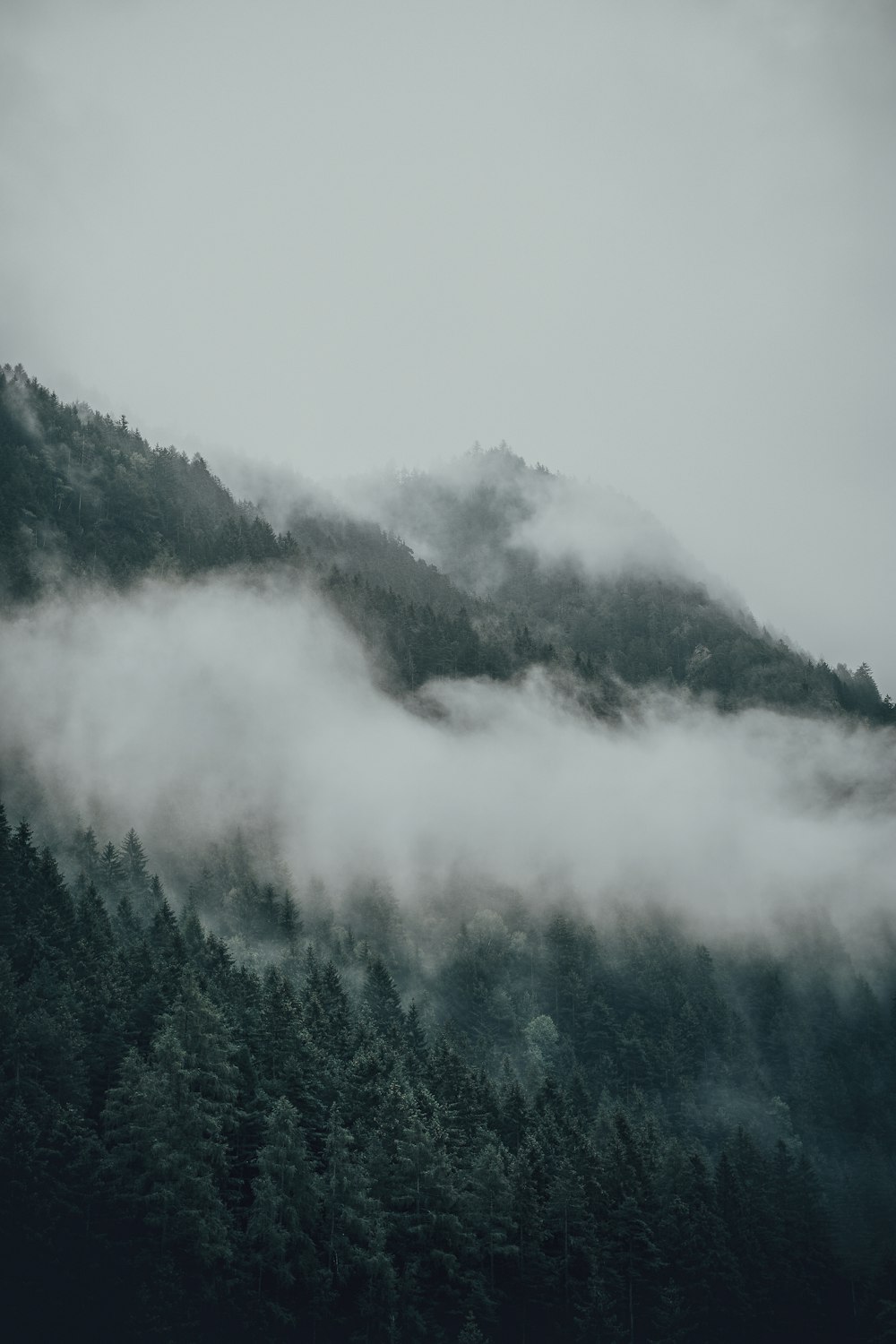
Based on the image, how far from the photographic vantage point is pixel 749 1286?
64688 millimetres

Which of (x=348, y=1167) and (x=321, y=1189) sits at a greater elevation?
(x=348, y=1167)

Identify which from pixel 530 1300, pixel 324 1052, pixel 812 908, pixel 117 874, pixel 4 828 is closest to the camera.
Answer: pixel 530 1300

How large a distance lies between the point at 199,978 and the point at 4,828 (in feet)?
83.6

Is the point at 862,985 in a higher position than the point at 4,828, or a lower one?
higher

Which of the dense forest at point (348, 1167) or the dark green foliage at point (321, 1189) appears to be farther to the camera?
the dense forest at point (348, 1167)

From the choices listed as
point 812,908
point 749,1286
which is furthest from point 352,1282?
point 812,908

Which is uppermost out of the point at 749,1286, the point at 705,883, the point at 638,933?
the point at 705,883

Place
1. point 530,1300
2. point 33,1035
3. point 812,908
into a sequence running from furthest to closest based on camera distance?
point 812,908
point 530,1300
point 33,1035

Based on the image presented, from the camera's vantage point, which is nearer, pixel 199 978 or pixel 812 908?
pixel 199 978

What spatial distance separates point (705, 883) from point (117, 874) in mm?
100607

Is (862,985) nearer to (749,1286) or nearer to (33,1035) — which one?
(749,1286)

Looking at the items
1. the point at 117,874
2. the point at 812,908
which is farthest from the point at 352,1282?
the point at 812,908

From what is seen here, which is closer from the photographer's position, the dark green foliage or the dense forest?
the dark green foliage

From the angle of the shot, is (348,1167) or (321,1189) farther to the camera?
(348,1167)
